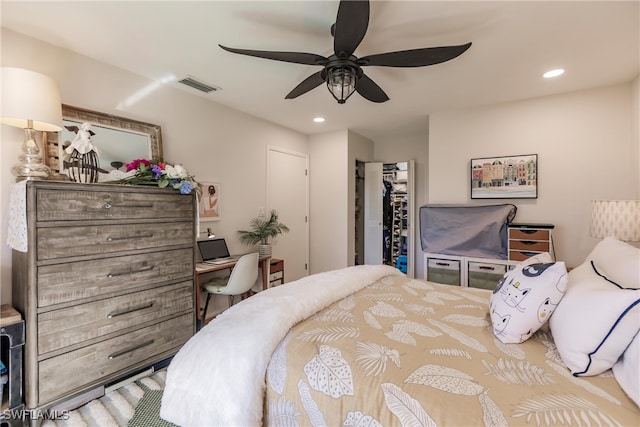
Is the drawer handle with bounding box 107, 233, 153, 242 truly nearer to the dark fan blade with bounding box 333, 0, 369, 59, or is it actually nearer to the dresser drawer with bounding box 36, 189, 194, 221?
the dresser drawer with bounding box 36, 189, 194, 221

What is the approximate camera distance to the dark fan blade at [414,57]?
1642mm

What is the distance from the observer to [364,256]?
5.00 m

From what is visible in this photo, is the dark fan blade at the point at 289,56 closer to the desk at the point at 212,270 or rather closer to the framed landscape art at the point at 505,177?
the desk at the point at 212,270

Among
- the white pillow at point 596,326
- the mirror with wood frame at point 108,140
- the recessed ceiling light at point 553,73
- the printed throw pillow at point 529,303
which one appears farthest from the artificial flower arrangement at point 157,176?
the recessed ceiling light at point 553,73

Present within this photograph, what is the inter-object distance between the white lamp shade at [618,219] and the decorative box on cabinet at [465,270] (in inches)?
32.1

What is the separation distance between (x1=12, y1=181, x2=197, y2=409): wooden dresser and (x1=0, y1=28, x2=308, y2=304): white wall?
0.54m

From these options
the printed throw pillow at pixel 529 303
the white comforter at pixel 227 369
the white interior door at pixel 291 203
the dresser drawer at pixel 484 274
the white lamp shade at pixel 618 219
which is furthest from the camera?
the white interior door at pixel 291 203

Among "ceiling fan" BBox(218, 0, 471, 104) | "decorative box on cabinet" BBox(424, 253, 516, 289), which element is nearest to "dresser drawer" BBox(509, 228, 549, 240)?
"decorative box on cabinet" BBox(424, 253, 516, 289)

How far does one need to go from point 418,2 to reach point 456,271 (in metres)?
2.59

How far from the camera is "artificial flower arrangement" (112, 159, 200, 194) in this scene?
6.92 feet

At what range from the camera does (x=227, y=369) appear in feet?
3.44

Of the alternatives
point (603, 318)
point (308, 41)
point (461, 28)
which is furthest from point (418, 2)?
point (603, 318)

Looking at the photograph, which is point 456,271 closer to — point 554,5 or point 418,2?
point 554,5

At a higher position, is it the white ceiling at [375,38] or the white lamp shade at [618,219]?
the white ceiling at [375,38]
